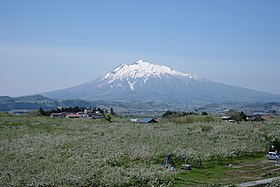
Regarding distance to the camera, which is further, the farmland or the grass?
the grass

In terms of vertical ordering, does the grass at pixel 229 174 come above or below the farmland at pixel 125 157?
below

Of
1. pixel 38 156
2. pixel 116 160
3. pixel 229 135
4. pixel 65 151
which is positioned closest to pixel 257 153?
pixel 229 135

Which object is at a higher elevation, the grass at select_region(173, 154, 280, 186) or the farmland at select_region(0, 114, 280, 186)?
the farmland at select_region(0, 114, 280, 186)

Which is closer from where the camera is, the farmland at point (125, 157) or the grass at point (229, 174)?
the farmland at point (125, 157)

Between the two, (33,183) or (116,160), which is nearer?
(33,183)

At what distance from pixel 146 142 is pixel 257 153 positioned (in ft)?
31.0

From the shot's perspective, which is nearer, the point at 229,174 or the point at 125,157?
the point at 229,174

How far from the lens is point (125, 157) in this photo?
2681 centimetres

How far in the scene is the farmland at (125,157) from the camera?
19578 millimetres

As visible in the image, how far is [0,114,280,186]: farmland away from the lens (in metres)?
19.6

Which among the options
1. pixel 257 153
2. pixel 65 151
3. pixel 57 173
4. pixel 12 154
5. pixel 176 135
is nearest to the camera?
pixel 57 173

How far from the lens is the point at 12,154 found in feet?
88.4

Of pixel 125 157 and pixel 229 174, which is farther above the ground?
pixel 125 157

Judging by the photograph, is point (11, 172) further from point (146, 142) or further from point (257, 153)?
point (257, 153)
